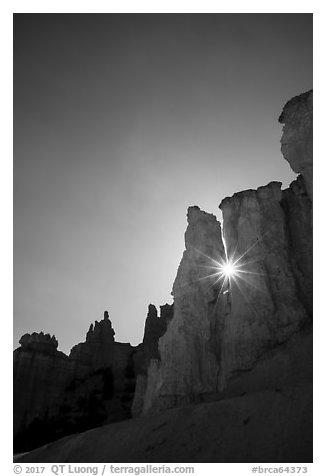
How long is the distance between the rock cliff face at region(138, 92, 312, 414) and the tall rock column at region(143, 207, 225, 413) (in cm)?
8

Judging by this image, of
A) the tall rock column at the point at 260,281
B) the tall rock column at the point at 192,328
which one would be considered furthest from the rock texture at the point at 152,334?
the tall rock column at the point at 260,281

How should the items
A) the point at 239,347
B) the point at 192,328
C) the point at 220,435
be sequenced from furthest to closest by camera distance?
the point at 192,328, the point at 239,347, the point at 220,435

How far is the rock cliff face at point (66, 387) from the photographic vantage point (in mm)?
61062

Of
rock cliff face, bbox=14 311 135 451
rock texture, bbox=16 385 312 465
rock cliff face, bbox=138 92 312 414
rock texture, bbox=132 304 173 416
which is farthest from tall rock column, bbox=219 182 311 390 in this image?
rock texture, bbox=132 304 173 416

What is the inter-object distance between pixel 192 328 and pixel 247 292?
6.88 m

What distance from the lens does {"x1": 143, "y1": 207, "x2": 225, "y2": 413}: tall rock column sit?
33812 millimetres

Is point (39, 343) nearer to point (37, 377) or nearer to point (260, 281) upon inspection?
point (37, 377)

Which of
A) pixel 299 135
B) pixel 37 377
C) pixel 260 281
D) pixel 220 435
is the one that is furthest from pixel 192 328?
pixel 37 377

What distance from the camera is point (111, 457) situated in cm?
2562

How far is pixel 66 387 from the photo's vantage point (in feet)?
228

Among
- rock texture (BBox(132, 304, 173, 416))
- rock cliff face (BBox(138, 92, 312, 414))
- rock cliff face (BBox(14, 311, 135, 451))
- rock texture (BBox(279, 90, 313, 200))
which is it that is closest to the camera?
rock cliff face (BBox(138, 92, 312, 414))

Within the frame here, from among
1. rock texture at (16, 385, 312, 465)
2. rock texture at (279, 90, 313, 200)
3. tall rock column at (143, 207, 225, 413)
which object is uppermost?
rock texture at (279, 90, 313, 200)

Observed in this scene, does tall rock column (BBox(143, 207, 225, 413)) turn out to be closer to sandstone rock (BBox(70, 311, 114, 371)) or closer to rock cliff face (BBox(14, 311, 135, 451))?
rock cliff face (BBox(14, 311, 135, 451))
